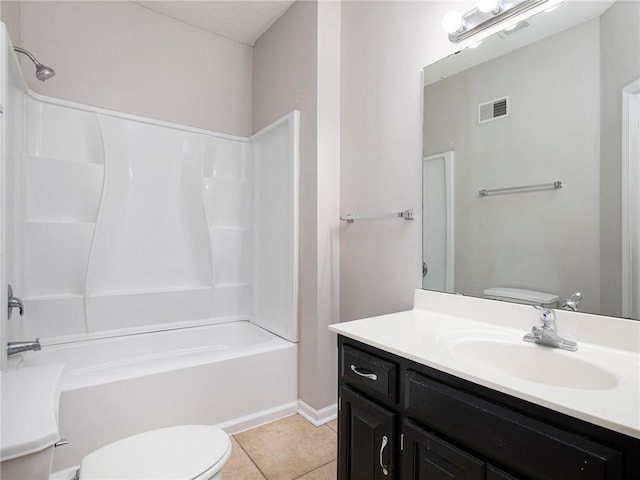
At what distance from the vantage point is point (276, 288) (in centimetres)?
258

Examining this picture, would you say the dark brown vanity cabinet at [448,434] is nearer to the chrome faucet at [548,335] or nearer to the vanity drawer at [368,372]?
the vanity drawer at [368,372]

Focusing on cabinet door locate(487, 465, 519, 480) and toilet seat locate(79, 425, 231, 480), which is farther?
toilet seat locate(79, 425, 231, 480)

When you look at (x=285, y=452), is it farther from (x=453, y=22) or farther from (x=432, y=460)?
(x=453, y=22)

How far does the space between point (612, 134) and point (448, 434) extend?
110cm

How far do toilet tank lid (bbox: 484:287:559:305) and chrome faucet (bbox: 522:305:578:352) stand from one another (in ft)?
0.28

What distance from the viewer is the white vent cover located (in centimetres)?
139

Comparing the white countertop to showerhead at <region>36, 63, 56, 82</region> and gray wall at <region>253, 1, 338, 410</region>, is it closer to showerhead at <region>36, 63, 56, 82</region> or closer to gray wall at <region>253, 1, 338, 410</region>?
gray wall at <region>253, 1, 338, 410</region>

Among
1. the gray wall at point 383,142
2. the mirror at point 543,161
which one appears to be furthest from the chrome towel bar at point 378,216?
the mirror at point 543,161

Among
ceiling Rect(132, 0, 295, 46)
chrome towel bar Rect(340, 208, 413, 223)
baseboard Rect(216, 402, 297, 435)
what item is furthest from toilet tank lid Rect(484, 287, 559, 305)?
ceiling Rect(132, 0, 295, 46)

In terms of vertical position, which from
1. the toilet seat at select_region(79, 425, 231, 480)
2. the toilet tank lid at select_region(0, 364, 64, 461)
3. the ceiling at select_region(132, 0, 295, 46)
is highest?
the ceiling at select_region(132, 0, 295, 46)

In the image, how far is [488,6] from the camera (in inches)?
53.2

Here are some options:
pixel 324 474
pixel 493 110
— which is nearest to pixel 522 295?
pixel 493 110

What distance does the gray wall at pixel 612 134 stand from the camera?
1109mm

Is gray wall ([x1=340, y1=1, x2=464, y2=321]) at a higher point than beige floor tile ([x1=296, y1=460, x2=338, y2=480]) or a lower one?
higher
